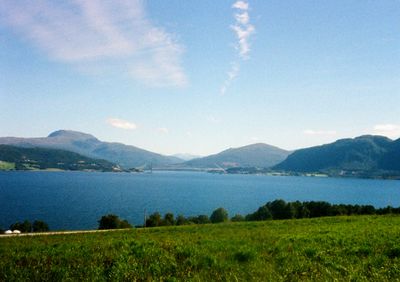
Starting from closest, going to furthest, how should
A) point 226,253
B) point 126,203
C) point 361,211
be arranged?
point 226,253 < point 361,211 < point 126,203

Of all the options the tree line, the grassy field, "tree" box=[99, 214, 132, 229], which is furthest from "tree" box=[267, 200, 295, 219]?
the grassy field

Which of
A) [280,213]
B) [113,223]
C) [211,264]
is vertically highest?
[211,264]

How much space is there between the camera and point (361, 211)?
86.3 meters

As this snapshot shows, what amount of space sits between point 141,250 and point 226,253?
3.78 m

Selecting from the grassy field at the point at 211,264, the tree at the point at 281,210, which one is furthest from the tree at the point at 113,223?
the grassy field at the point at 211,264

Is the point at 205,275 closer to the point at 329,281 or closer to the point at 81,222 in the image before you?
the point at 329,281

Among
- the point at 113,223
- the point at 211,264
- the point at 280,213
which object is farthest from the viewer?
the point at 280,213

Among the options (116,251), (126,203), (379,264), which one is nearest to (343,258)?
(379,264)

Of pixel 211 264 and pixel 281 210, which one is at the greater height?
pixel 211 264

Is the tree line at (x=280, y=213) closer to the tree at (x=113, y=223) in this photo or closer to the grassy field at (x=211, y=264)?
the tree at (x=113, y=223)

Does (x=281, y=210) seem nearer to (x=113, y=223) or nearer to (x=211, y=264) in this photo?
(x=113, y=223)

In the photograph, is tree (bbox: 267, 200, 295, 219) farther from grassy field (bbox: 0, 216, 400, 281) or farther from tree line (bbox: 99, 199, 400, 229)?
grassy field (bbox: 0, 216, 400, 281)

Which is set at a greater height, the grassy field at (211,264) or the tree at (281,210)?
the grassy field at (211,264)

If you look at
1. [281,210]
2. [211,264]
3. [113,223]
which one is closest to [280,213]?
[281,210]
